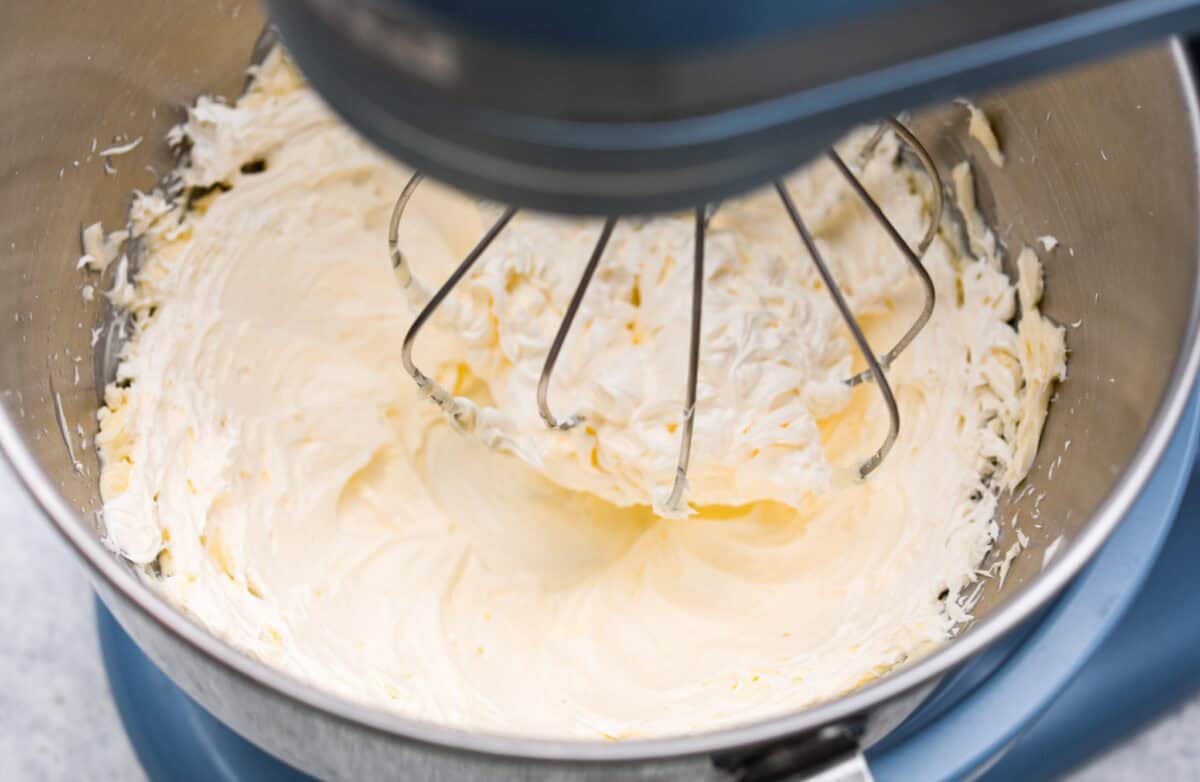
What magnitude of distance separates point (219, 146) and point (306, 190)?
8 cm

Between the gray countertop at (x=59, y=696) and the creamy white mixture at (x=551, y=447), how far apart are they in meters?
0.26

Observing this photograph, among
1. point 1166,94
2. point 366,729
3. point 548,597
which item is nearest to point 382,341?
point 548,597


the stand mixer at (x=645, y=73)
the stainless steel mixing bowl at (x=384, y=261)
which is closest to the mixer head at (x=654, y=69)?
the stand mixer at (x=645, y=73)

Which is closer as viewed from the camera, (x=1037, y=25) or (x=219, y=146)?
(x=1037, y=25)

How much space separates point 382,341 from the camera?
98 centimetres

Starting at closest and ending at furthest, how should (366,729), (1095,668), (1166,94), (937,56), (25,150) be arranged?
(937,56) → (366,729) → (1166,94) → (25,150) → (1095,668)

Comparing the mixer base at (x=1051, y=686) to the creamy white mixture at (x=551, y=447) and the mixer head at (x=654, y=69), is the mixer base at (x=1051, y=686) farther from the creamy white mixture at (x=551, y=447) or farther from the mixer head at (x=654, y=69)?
the mixer head at (x=654, y=69)

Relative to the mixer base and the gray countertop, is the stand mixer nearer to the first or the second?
the mixer base

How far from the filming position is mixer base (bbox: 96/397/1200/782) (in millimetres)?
720

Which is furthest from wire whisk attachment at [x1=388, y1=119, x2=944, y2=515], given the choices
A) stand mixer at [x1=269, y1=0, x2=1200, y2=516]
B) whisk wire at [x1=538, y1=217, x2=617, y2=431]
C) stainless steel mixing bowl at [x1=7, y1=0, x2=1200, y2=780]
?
stand mixer at [x1=269, y1=0, x2=1200, y2=516]

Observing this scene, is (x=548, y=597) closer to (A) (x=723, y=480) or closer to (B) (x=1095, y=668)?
(A) (x=723, y=480)

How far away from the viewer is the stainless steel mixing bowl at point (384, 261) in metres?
→ 0.57

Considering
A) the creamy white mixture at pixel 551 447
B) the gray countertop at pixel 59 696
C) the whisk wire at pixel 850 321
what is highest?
the whisk wire at pixel 850 321

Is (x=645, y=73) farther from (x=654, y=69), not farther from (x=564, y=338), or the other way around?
(x=564, y=338)
